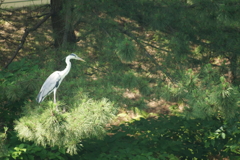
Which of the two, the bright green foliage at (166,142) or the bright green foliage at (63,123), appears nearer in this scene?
the bright green foliage at (63,123)

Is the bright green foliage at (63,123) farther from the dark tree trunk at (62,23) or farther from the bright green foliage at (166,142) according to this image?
the dark tree trunk at (62,23)

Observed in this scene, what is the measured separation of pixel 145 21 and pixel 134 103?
141 cm

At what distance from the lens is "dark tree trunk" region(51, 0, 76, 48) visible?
4.43 m

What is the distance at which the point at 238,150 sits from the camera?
4711 millimetres

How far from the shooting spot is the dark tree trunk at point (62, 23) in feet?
14.5

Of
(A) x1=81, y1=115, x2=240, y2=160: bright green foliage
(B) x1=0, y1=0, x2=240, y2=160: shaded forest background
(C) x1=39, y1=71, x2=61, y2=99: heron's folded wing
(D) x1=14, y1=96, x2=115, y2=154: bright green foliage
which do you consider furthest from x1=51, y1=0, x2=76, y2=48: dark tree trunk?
(D) x1=14, y1=96, x2=115, y2=154: bright green foliage

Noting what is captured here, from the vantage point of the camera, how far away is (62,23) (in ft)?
17.4

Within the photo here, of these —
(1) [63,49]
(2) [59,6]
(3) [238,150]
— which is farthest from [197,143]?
(2) [59,6]

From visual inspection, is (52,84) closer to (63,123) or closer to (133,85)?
(63,123)

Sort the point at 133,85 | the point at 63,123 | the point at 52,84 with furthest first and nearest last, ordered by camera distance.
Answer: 1. the point at 133,85
2. the point at 52,84
3. the point at 63,123

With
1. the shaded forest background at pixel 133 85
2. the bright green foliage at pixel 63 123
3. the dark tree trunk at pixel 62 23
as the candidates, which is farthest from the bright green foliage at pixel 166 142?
the dark tree trunk at pixel 62 23

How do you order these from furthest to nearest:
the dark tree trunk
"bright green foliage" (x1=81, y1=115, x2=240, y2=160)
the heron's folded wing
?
the dark tree trunk
"bright green foliage" (x1=81, y1=115, x2=240, y2=160)
the heron's folded wing

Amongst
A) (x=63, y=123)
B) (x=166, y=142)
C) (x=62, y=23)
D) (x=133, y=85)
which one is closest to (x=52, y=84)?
(x=63, y=123)

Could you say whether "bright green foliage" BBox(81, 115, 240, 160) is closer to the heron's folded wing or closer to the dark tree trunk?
the heron's folded wing
